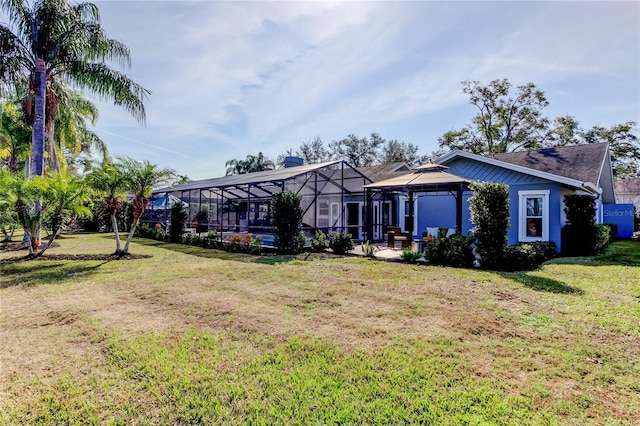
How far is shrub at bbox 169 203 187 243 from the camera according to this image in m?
17.4

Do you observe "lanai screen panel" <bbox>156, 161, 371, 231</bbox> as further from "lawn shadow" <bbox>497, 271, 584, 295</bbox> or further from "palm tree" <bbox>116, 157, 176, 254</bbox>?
"lawn shadow" <bbox>497, 271, 584, 295</bbox>

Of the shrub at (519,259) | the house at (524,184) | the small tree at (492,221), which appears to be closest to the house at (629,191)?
the house at (524,184)

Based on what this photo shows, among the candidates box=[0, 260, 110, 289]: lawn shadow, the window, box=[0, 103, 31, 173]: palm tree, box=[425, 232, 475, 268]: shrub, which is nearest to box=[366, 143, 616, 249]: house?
box=[425, 232, 475, 268]: shrub

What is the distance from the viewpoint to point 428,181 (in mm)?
10984

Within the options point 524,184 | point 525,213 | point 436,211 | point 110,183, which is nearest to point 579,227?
point 525,213

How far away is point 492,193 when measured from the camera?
29.1 feet

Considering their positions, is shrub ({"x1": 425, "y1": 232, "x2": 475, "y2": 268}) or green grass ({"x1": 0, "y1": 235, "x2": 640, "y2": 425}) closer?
green grass ({"x1": 0, "y1": 235, "x2": 640, "y2": 425})

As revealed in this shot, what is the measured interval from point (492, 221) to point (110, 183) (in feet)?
39.6

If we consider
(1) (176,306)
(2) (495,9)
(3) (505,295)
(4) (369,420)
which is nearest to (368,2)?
(2) (495,9)

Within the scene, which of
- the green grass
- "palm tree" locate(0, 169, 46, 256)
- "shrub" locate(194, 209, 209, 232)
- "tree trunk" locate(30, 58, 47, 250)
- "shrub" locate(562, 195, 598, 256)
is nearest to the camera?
the green grass

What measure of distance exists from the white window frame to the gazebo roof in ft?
8.64

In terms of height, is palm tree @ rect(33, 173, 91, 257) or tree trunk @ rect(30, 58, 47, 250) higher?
tree trunk @ rect(30, 58, 47, 250)

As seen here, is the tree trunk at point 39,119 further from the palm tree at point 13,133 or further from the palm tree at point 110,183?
the palm tree at point 13,133

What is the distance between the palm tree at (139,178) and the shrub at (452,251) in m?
9.65
